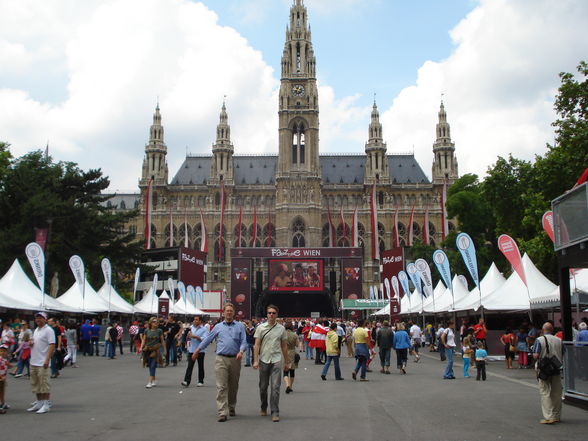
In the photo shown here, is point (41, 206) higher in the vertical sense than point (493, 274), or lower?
higher

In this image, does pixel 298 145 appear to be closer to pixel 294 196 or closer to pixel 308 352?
pixel 294 196

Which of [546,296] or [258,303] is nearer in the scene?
[546,296]

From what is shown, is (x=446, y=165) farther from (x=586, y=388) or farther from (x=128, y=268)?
(x=586, y=388)

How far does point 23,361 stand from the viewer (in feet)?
59.4

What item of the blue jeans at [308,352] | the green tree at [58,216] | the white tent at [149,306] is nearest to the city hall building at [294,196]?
the green tree at [58,216]

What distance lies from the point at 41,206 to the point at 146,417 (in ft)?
107

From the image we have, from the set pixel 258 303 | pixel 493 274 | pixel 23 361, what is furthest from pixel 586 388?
pixel 258 303

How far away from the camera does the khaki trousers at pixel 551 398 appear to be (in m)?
9.78

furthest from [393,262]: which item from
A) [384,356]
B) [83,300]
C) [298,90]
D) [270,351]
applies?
[270,351]

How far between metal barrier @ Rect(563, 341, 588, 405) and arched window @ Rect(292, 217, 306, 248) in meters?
75.0

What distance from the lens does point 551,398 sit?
990cm

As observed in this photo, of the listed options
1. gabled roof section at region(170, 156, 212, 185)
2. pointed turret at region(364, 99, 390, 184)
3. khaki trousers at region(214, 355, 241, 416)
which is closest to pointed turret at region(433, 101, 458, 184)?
pointed turret at region(364, 99, 390, 184)

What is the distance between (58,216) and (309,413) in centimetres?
3417

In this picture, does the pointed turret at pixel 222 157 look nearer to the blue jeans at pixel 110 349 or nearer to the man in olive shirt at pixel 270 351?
the blue jeans at pixel 110 349
